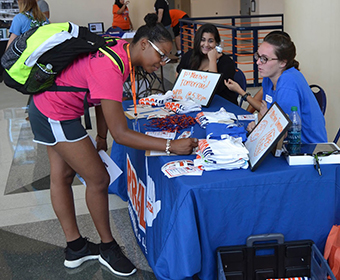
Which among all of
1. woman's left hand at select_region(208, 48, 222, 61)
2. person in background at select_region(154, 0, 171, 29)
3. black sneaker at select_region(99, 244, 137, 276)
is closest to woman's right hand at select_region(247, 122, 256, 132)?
black sneaker at select_region(99, 244, 137, 276)

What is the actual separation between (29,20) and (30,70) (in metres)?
3.01

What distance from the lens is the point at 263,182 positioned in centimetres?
163

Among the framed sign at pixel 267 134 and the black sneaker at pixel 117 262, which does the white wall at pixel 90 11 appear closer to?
the black sneaker at pixel 117 262

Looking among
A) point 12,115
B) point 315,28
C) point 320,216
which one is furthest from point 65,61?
point 12,115

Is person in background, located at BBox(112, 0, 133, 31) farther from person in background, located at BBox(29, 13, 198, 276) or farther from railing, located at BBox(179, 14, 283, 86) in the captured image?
person in background, located at BBox(29, 13, 198, 276)

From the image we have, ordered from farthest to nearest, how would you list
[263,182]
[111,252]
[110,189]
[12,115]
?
[12,115]
[110,189]
[111,252]
[263,182]

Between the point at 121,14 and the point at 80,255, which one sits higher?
the point at 121,14

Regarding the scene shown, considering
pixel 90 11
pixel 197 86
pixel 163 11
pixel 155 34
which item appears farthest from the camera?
pixel 90 11

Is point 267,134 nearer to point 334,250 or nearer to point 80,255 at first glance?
point 334,250

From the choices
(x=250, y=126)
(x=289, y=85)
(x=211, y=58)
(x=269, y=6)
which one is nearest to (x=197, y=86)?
(x=211, y=58)

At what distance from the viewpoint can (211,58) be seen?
3.25m

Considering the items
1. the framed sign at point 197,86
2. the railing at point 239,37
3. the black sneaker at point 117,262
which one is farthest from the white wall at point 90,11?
the black sneaker at point 117,262

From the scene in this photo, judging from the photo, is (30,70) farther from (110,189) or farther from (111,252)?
(110,189)

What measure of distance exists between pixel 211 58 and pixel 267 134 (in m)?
1.63
